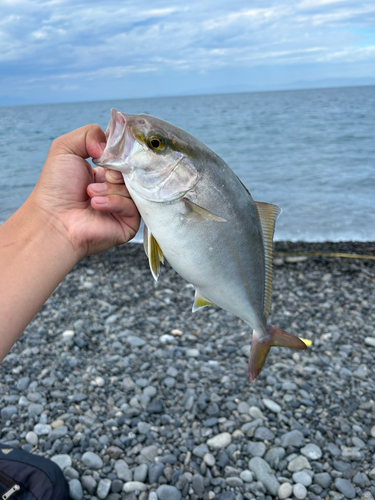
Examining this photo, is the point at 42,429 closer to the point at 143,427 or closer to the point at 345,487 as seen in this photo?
the point at 143,427

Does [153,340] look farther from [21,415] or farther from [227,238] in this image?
[227,238]

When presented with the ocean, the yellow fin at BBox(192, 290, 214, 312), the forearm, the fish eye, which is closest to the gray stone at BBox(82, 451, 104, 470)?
the forearm

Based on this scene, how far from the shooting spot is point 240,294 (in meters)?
1.76

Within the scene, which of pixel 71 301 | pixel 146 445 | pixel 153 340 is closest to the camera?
pixel 146 445

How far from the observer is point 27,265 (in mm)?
1965

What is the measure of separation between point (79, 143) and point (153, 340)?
3.24 meters

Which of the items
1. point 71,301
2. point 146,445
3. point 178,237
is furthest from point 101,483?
point 71,301

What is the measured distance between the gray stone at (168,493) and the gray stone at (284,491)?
0.71 metres

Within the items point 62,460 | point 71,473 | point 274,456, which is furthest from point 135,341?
point 274,456

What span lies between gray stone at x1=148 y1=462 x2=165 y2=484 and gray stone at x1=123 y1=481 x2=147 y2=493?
0.07 m

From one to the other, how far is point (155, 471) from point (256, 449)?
0.80m

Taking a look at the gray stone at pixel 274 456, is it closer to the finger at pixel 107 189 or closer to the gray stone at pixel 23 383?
the gray stone at pixel 23 383

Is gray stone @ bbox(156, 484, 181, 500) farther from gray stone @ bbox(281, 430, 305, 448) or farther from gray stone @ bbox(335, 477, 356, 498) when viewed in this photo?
gray stone @ bbox(335, 477, 356, 498)

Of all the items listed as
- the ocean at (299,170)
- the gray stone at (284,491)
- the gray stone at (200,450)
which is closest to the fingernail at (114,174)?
the gray stone at (200,450)
